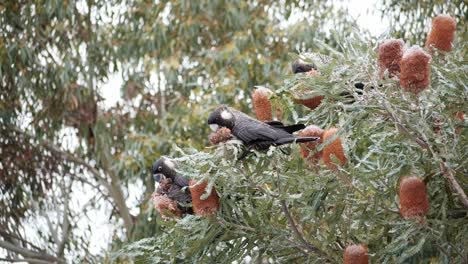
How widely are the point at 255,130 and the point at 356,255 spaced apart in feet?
1.28

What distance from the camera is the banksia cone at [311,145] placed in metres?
2.56

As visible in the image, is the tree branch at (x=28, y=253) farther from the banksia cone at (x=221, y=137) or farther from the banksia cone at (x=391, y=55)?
the banksia cone at (x=391, y=55)

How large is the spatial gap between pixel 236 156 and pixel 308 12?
4738 millimetres

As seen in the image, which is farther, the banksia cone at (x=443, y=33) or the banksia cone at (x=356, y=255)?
the banksia cone at (x=443, y=33)

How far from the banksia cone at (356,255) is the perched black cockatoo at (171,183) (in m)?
0.46

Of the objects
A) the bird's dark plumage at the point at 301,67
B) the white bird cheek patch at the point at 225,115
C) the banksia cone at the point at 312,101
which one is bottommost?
the white bird cheek patch at the point at 225,115

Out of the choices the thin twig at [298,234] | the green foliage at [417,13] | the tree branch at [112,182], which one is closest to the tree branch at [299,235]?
the thin twig at [298,234]

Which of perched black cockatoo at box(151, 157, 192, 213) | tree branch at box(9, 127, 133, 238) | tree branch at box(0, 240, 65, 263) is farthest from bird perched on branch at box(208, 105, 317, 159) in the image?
tree branch at box(0, 240, 65, 263)

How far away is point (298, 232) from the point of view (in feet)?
8.59

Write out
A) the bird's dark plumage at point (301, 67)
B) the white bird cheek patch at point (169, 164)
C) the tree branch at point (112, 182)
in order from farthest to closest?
the tree branch at point (112, 182), the bird's dark plumage at point (301, 67), the white bird cheek patch at point (169, 164)

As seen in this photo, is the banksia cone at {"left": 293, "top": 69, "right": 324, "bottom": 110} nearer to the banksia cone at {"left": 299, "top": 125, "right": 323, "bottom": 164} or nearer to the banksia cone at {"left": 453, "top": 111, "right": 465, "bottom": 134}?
the banksia cone at {"left": 299, "top": 125, "right": 323, "bottom": 164}

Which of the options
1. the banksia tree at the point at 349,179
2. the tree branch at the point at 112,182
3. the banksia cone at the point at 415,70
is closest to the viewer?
the banksia cone at the point at 415,70

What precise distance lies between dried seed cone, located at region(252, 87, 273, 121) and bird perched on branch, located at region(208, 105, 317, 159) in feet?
0.67

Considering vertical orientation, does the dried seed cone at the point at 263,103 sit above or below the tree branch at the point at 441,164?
above
